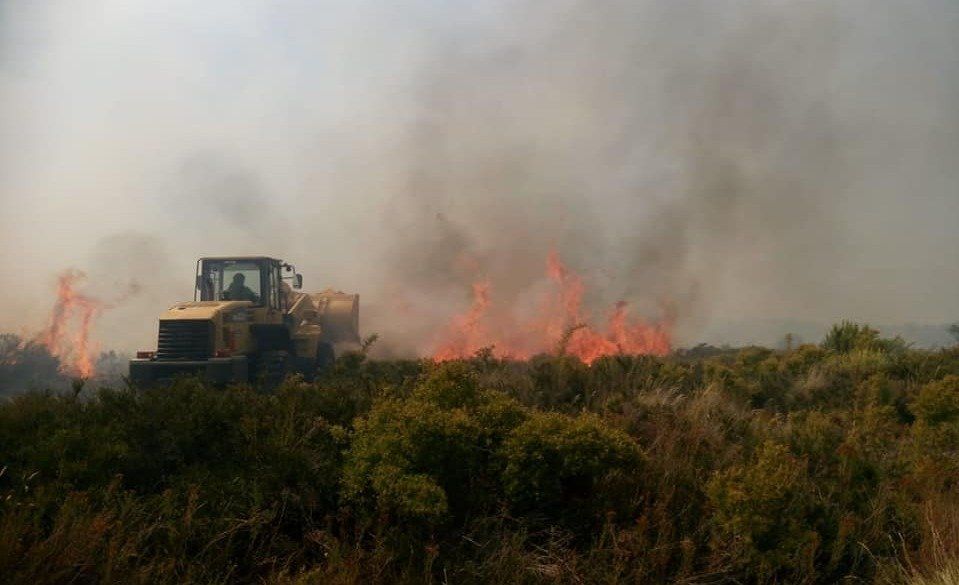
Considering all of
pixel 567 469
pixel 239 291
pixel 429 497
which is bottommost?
pixel 429 497

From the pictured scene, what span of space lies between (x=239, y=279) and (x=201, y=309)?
1950 millimetres

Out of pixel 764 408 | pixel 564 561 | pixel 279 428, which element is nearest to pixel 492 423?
pixel 564 561

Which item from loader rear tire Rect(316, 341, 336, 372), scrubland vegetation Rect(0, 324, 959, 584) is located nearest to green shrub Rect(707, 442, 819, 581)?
scrubland vegetation Rect(0, 324, 959, 584)

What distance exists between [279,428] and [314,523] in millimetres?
1243

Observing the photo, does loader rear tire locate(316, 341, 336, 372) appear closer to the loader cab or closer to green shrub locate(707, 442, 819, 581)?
the loader cab

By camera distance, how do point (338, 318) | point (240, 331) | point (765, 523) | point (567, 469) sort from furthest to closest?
point (338, 318), point (240, 331), point (567, 469), point (765, 523)

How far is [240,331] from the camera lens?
66.6ft

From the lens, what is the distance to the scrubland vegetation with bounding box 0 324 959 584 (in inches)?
214

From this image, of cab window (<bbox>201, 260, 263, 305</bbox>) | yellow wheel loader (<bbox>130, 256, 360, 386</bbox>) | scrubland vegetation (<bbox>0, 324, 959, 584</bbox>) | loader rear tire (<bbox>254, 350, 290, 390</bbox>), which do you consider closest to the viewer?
scrubland vegetation (<bbox>0, 324, 959, 584</bbox>)

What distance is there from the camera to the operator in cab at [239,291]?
21047 mm

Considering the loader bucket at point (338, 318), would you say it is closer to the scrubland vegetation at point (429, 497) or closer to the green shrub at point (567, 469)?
the scrubland vegetation at point (429, 497)

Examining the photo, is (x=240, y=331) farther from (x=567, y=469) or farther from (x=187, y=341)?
(x=567, y=469)

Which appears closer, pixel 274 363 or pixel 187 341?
pixel 187 341

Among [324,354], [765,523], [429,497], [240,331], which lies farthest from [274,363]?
[765,523]
